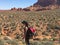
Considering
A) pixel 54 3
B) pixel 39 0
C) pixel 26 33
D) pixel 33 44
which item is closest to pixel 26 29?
pixel 26 33

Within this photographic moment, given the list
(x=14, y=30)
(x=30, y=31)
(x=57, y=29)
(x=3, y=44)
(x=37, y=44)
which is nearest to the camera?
(x=30, y=31)

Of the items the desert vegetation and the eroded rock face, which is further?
the eroded rock face

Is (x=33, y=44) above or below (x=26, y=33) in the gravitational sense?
below

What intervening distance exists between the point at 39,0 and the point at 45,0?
Result: 4.79 metres

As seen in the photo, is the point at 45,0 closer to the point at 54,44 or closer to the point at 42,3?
the point at 42,3

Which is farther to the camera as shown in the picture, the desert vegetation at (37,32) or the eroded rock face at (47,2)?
the eroded rock face at (47,2)

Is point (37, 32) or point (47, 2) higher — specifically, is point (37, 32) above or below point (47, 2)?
below

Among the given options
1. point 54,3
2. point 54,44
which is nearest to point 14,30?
point 54,44

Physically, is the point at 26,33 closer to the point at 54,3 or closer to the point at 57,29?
the point at 57,29

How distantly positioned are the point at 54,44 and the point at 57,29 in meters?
12.4

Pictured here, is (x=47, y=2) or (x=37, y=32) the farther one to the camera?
(x=47, y=2)

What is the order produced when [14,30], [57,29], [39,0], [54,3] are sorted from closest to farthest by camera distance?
[14,30], [57,29], [54,3], [39,0]

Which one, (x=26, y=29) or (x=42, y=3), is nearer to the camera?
(x=26, y=29)

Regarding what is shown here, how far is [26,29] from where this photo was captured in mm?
13000
